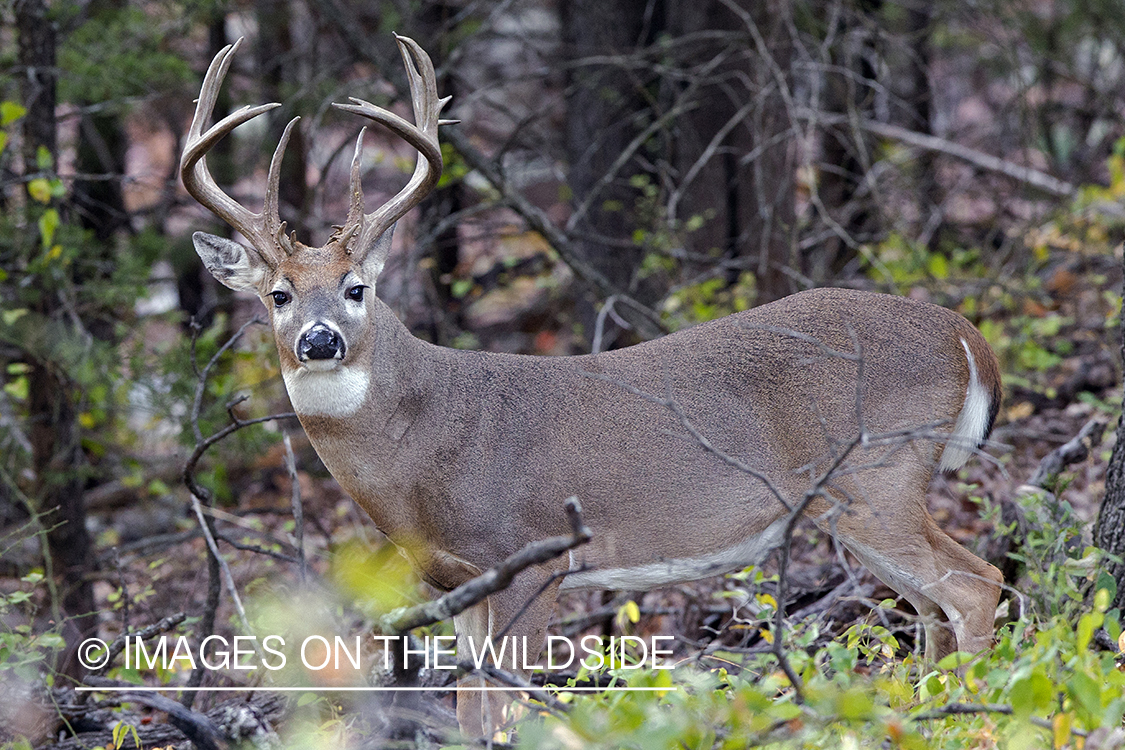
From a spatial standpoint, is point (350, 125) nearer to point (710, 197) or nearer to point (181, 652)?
point (710, 197)

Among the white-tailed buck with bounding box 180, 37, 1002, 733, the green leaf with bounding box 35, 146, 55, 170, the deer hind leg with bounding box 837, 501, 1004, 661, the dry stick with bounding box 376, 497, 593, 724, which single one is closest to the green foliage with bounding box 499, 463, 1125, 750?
the dry stick with bounding box 376, 497, 593, 724

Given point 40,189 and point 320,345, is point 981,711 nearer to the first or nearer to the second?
point 320,345

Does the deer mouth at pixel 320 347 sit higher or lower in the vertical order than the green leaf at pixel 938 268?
higher

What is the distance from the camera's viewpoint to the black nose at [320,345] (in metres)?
3.85

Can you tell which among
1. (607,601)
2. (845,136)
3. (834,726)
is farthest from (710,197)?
(834,726)

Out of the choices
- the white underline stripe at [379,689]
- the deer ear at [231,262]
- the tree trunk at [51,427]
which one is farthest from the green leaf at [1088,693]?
the tree trunk at [51,427]

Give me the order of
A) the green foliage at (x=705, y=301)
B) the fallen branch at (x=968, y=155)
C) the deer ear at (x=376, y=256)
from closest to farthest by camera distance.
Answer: the deer ear at (x=376, y=256) < the green foliage at (x=705, y=301) < the fallen branch at (x=968, y=155)

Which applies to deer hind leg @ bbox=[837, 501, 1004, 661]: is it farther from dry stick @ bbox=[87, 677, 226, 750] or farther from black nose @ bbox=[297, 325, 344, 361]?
dry stick @ bbox=[87, 677, 226, 750]

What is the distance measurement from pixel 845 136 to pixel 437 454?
529 cm

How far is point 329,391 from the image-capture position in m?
4.04

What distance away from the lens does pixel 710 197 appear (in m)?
7.56

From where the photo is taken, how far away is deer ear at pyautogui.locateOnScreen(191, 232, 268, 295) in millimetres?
4340

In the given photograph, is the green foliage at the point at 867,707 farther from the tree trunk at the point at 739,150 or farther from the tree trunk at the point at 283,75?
the tree trunk at the point at 283,75

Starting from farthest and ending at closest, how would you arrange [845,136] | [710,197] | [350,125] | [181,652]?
[350,125] < [845,136] < [710,197] < [181,652]
